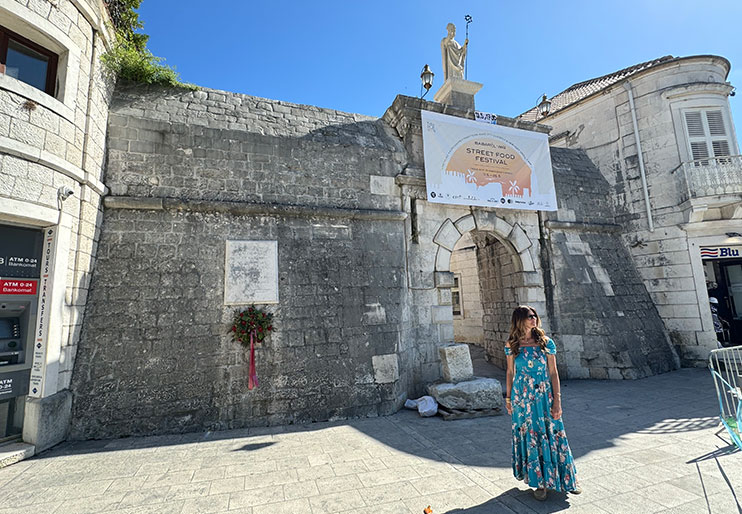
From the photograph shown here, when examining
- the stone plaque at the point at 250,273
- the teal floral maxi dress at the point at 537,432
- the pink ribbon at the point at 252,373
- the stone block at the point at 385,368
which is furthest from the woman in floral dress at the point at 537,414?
the stone plaque at the point at 250,273

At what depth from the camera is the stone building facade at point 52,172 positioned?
12.2ft

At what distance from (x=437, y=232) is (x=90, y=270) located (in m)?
5.65

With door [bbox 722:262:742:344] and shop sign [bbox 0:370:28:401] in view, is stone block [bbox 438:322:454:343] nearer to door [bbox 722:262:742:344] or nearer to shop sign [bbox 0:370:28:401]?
shop sign [bbox 0:370:28:401]

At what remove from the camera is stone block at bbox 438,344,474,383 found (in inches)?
213

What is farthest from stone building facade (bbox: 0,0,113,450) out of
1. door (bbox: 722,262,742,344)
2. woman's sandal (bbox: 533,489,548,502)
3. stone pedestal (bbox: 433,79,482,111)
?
door (bbox: 722,262,742,344)

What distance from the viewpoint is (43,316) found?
389 cm

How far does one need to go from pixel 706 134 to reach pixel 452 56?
6.55 metres

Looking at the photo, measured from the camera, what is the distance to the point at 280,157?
588 cm

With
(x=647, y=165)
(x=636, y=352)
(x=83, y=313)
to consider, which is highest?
(x=647, y=165)

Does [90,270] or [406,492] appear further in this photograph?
[90,270]

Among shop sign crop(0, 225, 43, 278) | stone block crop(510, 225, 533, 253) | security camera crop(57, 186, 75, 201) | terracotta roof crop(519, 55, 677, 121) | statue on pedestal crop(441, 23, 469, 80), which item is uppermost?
terracotta roof crop(519, 55, 677, 121)

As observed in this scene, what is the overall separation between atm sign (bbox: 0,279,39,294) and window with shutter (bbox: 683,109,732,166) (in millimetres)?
12568

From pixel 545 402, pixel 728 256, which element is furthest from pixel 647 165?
pixel 545 402

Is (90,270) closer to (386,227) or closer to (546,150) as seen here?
(386,227)
